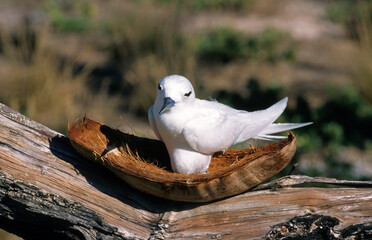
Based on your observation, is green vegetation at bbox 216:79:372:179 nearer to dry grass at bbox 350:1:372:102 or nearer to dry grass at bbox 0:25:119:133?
dry grass at bbox 350:1:372:102

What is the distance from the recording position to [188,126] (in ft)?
7.91

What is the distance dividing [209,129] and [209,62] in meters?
4.81

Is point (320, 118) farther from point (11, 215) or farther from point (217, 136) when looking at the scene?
point (11, 215)

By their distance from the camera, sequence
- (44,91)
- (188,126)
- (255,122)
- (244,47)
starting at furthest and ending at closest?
(244,47) → (44,91) → (255,122) → (188,126)

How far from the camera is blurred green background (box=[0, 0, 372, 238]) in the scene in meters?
5.55

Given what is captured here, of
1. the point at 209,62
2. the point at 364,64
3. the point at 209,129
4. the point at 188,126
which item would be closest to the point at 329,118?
the point at 364,64

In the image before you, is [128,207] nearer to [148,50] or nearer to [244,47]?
[148,50]

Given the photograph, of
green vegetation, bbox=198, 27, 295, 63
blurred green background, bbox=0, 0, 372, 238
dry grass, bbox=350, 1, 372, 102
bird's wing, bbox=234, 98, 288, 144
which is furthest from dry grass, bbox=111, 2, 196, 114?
bird's wing, bbox=234, 98, 288, 144

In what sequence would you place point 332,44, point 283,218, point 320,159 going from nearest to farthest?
point 283,218 < point 320,159 < point 332,44

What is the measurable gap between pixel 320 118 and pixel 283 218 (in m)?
3.50

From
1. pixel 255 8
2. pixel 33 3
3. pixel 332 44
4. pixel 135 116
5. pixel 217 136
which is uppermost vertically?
pixel 33 3

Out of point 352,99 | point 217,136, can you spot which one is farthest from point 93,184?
point 352,99

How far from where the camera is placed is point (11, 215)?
2.46 metres

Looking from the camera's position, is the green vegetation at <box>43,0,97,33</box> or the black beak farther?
the green vegetation at <box>43,0,97,33</box>
